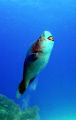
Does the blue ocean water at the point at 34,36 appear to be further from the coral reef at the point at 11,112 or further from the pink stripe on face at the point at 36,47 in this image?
the pink stripe on face at the point at 36,47

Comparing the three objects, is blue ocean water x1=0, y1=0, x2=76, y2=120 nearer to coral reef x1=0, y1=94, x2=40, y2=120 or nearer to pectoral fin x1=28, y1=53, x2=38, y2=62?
coral reef x1=0, y1=94, x2=40, y2=120

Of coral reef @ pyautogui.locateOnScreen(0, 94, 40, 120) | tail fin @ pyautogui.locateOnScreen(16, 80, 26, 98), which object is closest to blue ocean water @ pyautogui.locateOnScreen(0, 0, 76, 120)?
coral reef @ pyautogui.locateOnScreen(0, 94, 40, 120)

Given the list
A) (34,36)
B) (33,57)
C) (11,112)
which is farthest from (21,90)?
(34,36)

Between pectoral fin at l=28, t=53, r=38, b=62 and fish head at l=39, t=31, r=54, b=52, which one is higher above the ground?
fish head at l=39, t=31, r=54, b=52

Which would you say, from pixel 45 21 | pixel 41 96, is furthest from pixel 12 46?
pixel 41 96

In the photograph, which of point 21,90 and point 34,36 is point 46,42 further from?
point 34,36

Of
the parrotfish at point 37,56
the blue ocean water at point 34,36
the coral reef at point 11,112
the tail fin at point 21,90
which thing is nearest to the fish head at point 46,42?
the parrotfish at point 37,56

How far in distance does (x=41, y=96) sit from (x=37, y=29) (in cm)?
2020

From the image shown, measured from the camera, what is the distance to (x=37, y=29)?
50.8 metres

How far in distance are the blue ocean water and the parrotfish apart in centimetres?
2605

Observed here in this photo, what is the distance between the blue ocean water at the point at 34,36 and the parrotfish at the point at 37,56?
26.1 metres

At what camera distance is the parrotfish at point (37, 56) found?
83cm

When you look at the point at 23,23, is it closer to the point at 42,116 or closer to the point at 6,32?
the point at 6,32

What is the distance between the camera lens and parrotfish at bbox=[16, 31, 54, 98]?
826mm
